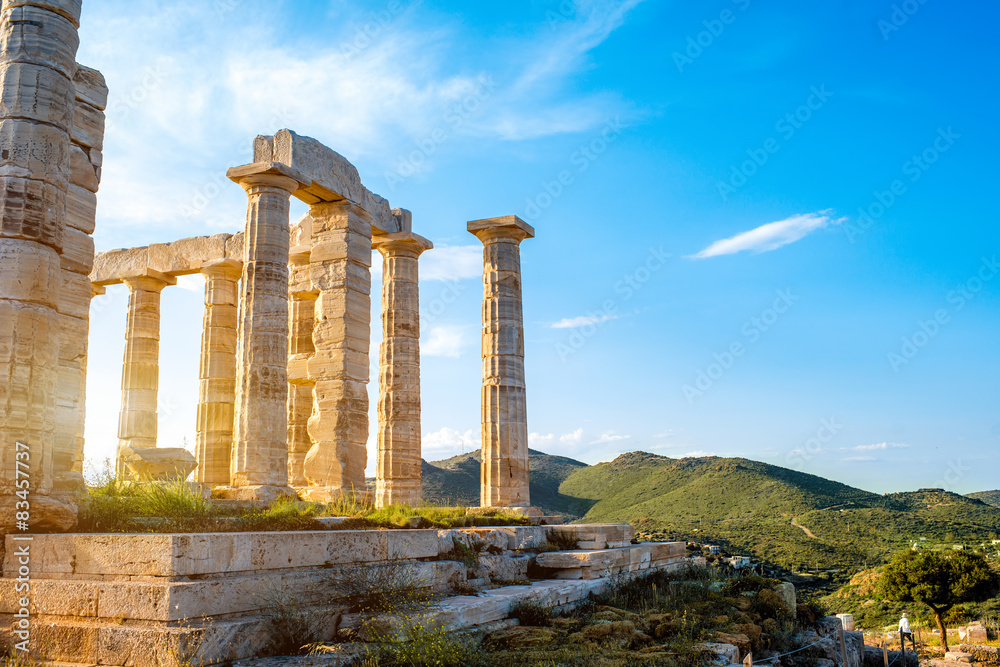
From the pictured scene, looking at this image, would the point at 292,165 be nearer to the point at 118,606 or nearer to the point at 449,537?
the point at 449,537

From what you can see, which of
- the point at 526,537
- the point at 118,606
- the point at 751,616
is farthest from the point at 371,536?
the point at 751,616

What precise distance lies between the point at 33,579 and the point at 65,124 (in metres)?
5.45

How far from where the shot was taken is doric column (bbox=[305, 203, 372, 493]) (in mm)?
16562

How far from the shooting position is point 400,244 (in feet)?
62.4

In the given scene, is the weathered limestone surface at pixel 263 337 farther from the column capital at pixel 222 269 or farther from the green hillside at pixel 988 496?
the green hillside at pixel 988 496

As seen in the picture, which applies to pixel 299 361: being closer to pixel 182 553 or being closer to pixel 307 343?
pixel 307 343

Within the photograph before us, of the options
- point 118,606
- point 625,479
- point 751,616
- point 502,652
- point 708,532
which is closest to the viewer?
point 118,606

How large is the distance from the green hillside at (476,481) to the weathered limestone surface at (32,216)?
32470 millimetres

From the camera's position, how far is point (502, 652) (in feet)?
25.6

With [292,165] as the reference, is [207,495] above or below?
below

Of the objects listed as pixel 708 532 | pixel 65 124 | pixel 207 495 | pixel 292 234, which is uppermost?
pixel 292 234

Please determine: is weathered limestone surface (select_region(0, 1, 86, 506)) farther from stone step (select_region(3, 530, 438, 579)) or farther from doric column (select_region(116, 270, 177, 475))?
doric column (select_region(116, 270, 177, 475))

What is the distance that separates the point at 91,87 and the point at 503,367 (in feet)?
35.9

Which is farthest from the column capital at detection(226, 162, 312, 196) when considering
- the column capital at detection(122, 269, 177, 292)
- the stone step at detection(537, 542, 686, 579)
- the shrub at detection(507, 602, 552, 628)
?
the shrub at detection(507, 602, 552, 628)
